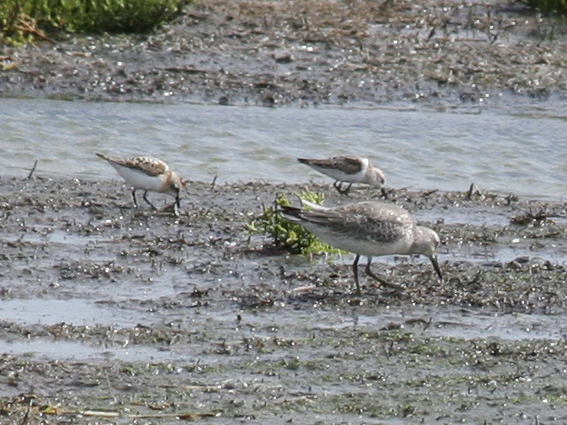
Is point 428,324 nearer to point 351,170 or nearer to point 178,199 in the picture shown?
point 178,199

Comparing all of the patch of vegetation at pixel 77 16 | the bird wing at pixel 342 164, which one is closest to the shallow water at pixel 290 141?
the bird wing at pixel 342 164

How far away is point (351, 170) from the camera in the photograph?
40.5 feet

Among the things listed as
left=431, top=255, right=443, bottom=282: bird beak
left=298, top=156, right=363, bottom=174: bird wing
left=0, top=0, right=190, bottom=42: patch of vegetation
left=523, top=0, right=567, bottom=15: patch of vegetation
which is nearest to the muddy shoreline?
left=0, top=0, right=190, bottom=42: patch of vegetation

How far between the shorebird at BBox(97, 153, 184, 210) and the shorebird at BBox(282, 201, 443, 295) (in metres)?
2.57

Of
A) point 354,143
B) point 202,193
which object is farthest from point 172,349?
point 354,143

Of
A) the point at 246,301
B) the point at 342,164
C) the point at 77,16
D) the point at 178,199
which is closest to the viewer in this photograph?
the point at 246,301

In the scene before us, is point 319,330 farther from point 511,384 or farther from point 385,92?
point 385,92

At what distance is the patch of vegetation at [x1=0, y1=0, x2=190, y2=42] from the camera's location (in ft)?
52.9

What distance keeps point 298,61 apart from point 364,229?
25.7 feet

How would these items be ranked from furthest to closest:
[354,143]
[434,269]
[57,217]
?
1. [354,143]
2. [57,217]
3. [434,269]

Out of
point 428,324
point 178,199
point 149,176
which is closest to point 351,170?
point 178,199

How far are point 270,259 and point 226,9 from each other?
884 cm

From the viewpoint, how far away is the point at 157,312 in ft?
27.1

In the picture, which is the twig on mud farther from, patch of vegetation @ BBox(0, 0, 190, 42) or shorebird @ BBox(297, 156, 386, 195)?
patch of vegetation @ BBox(0, 0, 190, 42)
